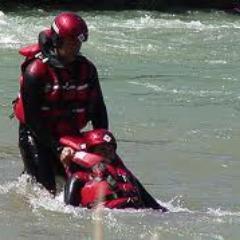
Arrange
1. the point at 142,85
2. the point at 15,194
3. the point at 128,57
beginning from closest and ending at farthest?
1. the point at 15,194
2. the point at 142,85
3. the point at 128,57

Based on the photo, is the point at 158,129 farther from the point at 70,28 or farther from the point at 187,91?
the point at 70,28

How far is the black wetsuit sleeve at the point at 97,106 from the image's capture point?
5.84m

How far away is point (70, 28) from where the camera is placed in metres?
5.50

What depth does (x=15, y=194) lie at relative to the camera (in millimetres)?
6258

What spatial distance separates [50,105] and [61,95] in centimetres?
11

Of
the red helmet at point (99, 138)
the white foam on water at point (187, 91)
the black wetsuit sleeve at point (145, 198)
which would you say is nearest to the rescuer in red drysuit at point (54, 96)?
the red helmet at point (99, 138)

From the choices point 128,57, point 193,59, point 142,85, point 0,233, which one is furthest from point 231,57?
point 0,233

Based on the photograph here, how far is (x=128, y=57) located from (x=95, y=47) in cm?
131

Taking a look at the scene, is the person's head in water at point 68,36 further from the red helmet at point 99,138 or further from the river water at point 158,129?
the river water at point 158,129

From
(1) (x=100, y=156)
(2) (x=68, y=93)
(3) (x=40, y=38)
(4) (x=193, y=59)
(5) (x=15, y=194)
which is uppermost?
(3) (x=40, y=38)

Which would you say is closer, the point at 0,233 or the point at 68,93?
the point at 0,233

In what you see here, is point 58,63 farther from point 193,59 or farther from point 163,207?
point 193,59

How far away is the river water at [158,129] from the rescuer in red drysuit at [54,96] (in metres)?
0.28

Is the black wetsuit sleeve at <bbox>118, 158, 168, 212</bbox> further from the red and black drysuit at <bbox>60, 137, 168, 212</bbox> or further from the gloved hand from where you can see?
the gloved hand
